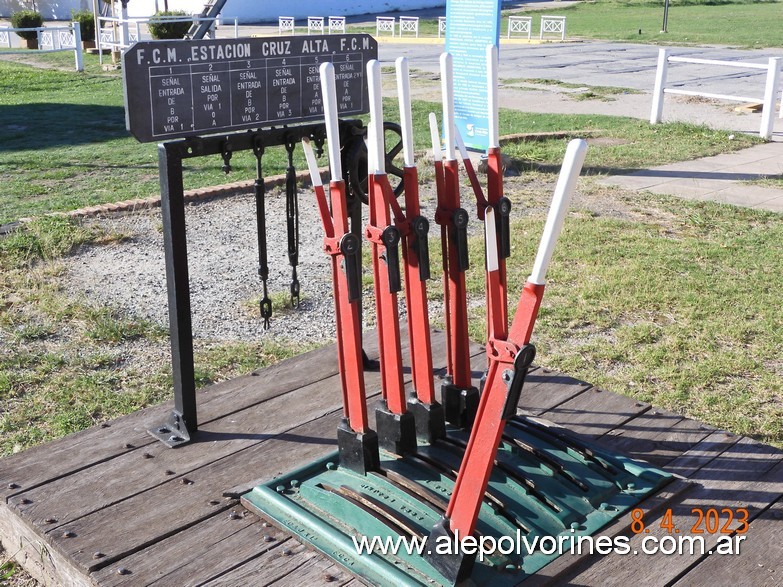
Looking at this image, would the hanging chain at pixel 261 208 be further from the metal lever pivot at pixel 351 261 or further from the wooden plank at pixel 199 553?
the wooden plank at pixel 199 553

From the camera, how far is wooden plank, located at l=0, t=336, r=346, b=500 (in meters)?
3.05

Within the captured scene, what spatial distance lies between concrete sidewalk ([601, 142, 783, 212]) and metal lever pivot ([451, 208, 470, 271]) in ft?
18.3

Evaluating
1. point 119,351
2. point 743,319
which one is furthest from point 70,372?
point 743,319

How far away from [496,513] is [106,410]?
2039mm

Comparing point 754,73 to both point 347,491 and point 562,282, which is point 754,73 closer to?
point 562,282

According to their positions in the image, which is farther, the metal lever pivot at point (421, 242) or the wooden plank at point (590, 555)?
the metal lever pivot at point (421, 242)

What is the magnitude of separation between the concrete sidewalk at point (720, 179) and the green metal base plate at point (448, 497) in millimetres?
5377

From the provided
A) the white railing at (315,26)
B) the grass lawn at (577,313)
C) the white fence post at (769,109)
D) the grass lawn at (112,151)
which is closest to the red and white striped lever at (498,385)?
the grass lawn at (577,313)

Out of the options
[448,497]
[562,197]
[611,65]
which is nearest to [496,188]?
[562,197]

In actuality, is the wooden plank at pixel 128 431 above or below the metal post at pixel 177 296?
below

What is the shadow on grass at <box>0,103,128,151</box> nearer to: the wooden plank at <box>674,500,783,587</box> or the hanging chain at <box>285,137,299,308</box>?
the hanging chain at <box>285,137,299,308</box>

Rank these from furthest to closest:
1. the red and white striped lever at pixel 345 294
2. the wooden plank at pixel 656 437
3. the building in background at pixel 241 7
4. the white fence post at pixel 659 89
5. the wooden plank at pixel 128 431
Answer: the building in background at pixel 241 7 → the white fence post at pixel 659 89 → the wooden plank at pixel 656 437 → the wooden plank at pixel 128 431 → the red and white striped lever at pixel 345 294

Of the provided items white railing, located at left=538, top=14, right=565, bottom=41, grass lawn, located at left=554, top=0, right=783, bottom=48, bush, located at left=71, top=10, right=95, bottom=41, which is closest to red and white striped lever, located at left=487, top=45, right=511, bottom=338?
bush, located at left=71, top=10, right=95, bottom=41

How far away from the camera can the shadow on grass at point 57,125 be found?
10.7 metres
